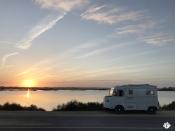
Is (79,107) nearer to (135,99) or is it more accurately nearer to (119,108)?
(119,108)

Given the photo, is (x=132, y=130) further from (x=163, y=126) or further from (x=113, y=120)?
(x=113, y=120)

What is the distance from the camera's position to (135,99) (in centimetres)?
4006

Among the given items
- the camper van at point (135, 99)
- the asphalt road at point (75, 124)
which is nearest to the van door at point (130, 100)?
the camper van at point (135, 99)

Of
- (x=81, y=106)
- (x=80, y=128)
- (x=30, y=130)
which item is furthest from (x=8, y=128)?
(x=81, y=106)

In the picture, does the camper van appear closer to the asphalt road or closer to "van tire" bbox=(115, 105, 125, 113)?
"van tire" bbox=(115, 105, 125, 113)

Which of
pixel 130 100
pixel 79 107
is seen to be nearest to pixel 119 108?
pixel 130 100

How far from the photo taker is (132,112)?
40969mm

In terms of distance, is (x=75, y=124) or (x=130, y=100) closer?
(x=75, y=124)

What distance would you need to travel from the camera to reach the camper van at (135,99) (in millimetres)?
40156

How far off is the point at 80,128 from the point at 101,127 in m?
1.38

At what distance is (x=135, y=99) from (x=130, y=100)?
43 cm

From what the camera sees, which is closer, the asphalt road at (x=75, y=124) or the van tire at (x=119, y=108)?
the asphalt road at (x=75, y=124)

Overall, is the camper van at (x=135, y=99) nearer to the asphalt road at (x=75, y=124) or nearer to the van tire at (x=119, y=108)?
the van tire at (x=119, y=108)

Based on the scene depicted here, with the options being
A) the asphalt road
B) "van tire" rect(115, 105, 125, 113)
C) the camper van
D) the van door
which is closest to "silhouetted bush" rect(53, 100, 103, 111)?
"van tire" rect(115, 105, 125, 113)
